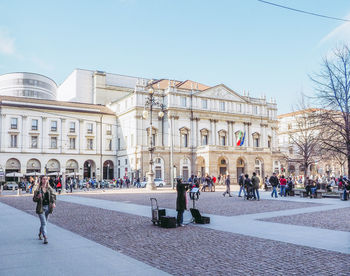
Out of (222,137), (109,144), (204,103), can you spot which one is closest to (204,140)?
(222,137)

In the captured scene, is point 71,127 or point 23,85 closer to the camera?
point 71,127

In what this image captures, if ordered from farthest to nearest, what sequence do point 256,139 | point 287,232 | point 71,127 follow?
point 256,139 < point 71,127 < point 287,232

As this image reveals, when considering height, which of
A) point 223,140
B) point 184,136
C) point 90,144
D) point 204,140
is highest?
point 184,136

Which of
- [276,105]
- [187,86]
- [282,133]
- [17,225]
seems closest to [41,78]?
[187,86]

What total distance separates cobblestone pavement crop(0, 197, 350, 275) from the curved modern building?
80055mm

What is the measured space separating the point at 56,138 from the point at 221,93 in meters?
32.5

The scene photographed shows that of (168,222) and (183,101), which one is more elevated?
(183,101)

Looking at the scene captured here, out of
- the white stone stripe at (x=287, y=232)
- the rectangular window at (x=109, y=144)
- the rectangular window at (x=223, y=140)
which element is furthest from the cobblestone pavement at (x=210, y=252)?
the rectangular window at (x=223, y=140)

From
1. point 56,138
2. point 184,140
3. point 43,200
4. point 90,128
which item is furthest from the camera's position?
point 184,140

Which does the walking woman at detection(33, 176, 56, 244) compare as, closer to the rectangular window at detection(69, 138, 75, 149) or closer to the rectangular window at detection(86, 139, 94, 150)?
the rectangular window at detection(69, 138, 75, 149)

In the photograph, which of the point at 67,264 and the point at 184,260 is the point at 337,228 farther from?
the point at 67,264

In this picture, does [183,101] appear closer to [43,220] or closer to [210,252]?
[43,220]

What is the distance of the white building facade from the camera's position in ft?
188

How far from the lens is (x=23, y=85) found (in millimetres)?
84188
